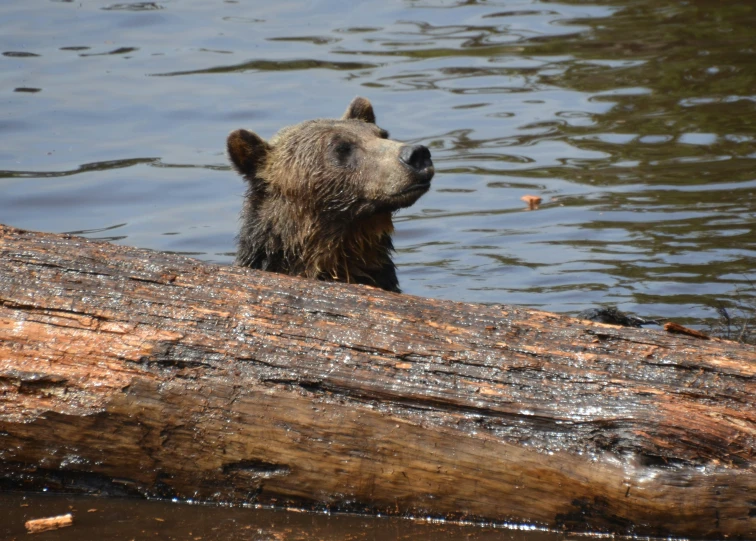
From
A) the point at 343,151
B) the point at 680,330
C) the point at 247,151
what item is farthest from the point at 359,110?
the point at 680,330

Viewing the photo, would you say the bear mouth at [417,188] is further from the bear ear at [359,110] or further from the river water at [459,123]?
the river water at [459,123]

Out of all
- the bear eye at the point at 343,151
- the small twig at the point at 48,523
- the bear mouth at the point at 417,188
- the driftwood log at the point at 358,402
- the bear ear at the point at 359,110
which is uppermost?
the bear ear at the point at 359,110

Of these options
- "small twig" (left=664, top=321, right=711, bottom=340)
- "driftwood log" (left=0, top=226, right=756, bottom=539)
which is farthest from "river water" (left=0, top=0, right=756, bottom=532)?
"driftwood log" (left=0, top=226, right=756, bottom=539)

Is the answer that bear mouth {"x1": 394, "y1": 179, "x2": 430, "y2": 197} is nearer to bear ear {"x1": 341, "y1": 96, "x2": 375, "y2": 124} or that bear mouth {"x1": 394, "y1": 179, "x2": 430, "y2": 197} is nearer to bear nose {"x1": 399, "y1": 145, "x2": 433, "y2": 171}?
bear nose {"x1": 399, "y1": 145, "x2": 433, "y2": 171}

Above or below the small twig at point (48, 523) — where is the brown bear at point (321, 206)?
above

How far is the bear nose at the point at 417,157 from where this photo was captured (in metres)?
6.59

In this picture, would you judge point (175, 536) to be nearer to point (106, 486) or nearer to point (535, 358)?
point (106, 486)

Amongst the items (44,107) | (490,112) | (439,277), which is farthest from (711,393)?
(44,107)

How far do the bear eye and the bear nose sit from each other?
0.55 m

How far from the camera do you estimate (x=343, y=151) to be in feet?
23.4

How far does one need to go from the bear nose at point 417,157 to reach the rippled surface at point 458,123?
287 cm

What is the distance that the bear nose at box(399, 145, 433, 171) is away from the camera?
6.59 metres

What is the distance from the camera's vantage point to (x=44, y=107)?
1480 centimetres

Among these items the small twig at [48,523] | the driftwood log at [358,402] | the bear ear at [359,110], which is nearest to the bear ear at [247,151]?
the bear ear at [359,110]
